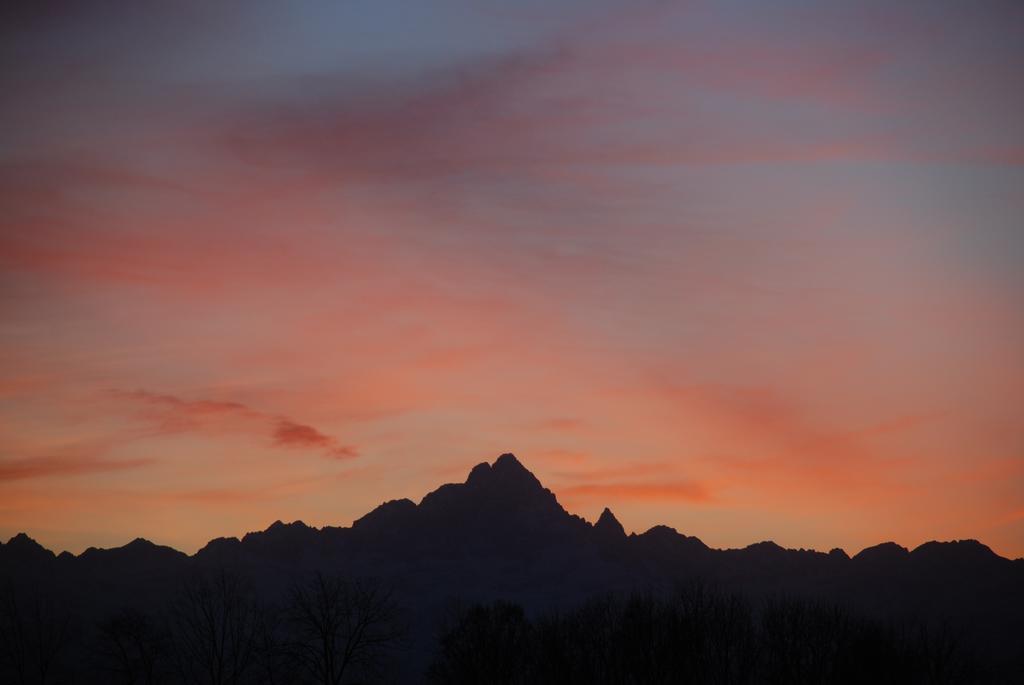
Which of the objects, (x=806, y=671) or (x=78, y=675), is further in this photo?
(x=78, y=675)

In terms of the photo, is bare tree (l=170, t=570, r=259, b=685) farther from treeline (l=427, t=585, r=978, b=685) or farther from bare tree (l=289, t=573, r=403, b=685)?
treeline (l=427, t=585, r=978, b=685)

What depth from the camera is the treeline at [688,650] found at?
76812mm

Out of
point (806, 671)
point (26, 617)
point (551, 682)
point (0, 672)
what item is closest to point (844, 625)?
point (806, 671)

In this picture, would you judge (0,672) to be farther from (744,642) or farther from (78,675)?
(744,642)

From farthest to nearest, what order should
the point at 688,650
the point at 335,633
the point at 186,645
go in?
the point at 186,645 < the point at 688,650 < the point at 335,633

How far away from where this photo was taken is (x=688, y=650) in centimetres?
8231

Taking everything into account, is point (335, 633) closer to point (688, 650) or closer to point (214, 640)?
point (214, 640)

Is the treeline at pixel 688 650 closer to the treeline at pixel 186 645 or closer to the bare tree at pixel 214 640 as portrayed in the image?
the treeline at pixel 186 645

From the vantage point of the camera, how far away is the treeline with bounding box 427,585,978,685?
76812 millimetres

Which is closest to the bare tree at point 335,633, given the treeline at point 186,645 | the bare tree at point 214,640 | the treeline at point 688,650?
the treeline at point 186,645

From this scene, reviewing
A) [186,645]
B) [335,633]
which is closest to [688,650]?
[335,633]

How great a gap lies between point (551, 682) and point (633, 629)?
792 centimetres

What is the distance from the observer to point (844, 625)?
8250 cm

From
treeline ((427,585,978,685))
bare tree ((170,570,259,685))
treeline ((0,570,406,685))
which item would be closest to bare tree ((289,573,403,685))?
treeline ((0,570,406,685))
